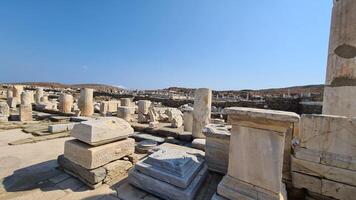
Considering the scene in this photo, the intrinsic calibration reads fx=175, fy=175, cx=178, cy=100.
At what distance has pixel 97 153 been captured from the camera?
2.74 m

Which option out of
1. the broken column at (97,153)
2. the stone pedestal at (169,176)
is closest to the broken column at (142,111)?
the broken column at (97,153)

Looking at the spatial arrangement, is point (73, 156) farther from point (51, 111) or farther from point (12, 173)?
point (51, 111)

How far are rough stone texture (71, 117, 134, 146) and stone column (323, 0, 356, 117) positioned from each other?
4.06 metres

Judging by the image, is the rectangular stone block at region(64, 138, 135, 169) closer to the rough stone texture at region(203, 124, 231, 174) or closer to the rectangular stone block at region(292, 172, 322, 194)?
the rough stone texture at region(203, 124, 231, 174)

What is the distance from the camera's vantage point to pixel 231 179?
2262mm

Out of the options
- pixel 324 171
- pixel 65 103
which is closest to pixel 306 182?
pixel 324 171

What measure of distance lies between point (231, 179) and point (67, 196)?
7.33 ft

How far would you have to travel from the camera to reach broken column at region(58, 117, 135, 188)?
2699mm

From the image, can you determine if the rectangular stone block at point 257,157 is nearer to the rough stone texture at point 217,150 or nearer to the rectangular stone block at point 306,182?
the rectangular stone block at point 306,182

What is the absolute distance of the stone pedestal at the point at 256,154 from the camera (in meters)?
2.00

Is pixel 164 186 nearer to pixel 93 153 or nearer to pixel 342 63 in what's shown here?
pixel 93 153

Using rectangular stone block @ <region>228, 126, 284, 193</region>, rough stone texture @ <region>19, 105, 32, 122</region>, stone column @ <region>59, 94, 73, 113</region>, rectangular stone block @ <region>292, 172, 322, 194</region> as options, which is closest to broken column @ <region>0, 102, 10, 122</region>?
rough stone texture @ <region>19, 105, 32, 122</region>

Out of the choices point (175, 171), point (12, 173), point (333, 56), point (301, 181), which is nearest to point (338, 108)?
point (333, 56)

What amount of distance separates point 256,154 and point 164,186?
127cm
